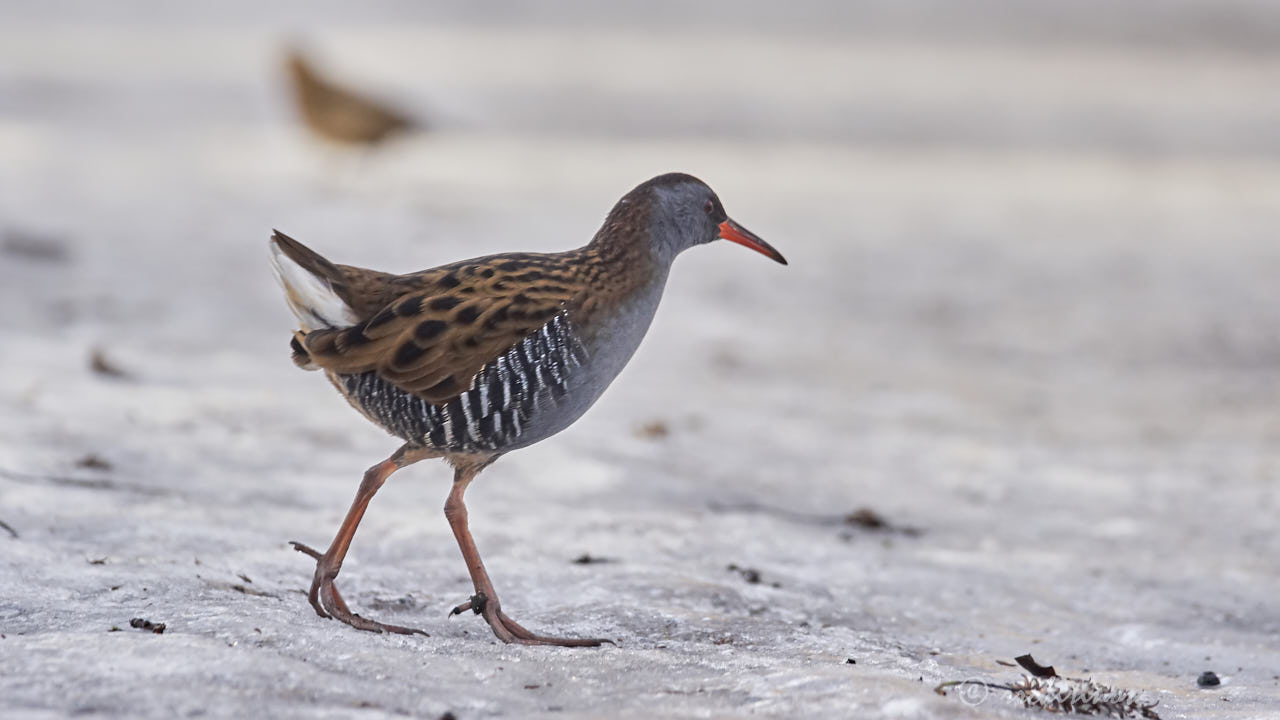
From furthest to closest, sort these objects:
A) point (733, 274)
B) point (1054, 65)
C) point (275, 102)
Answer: point (1054, 65)
point (275, 102)
point (733, 274)

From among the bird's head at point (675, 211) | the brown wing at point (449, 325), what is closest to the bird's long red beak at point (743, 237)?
the bird's head at point (675, 211)

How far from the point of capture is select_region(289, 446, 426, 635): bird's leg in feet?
13.0

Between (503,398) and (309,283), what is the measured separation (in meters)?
0.67

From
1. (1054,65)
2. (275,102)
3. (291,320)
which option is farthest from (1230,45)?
(291,320)

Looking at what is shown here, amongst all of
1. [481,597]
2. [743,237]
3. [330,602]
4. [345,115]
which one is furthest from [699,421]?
[345,115]

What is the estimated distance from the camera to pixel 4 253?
353 inches

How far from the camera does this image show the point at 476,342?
4062 mm

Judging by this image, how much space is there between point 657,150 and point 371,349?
1186 cm

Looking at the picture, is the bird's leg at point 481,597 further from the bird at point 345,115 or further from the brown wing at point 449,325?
the bird at point 345,115

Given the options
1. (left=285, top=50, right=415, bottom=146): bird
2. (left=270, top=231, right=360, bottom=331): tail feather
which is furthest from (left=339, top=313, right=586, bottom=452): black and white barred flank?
(left=285, top=50, right=415, bottom=146): bird

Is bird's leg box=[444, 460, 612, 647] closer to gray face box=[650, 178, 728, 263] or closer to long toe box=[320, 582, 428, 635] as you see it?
long toe box=[320, 582, 428, 635]

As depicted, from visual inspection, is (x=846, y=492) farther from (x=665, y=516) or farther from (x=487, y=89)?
(x=487, y=89)

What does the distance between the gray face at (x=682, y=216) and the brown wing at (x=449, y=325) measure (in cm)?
33

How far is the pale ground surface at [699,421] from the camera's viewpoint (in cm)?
379
